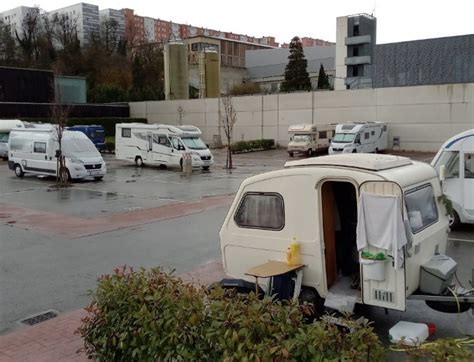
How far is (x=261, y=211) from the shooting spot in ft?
21.5

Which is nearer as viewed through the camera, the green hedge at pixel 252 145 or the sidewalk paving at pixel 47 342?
the sidewalk paving at pixel 47 342

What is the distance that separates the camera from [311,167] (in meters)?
6.12

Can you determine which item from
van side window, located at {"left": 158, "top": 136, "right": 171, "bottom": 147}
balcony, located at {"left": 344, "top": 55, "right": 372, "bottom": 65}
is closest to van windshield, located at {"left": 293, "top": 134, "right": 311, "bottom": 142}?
van side window, located at {"left": 158, "top": 136, "right": 171, "bottom": 147}

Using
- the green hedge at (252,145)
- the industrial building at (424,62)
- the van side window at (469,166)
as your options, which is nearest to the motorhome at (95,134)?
the green hedge at (252,145)

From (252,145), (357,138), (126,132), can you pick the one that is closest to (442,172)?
(126,132)

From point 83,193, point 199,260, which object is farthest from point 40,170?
point 199,260

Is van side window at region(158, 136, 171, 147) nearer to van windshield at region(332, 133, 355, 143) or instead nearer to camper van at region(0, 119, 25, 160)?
van windshield at region(332, 133, 355, 143)

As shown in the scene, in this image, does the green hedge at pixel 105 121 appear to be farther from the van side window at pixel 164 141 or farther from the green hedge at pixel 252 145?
the van side window at pixel 164 141

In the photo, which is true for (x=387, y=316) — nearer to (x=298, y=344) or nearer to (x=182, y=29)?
(x=298, y=344)

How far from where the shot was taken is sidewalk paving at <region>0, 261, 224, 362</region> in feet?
19.3

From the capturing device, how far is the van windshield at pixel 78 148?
24625mm

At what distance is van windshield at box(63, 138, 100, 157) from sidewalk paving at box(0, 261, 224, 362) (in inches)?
722

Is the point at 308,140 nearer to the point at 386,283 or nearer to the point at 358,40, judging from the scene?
the point at 386,283

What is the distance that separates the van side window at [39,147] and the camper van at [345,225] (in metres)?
21.0
